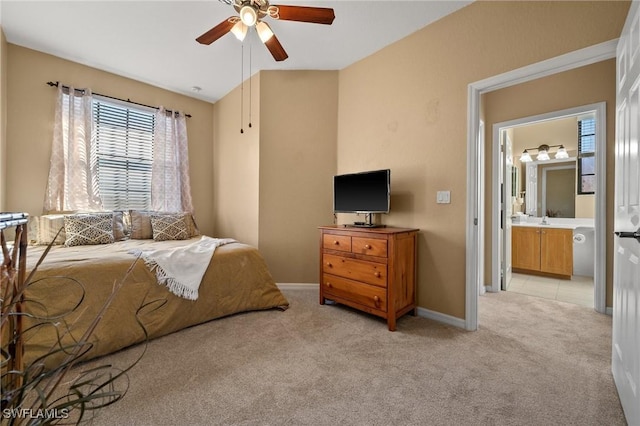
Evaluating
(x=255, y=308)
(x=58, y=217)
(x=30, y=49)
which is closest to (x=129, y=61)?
(x=30, y=49)

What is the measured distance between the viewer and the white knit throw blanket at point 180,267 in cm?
226

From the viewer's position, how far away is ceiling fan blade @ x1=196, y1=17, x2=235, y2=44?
7.04 feet

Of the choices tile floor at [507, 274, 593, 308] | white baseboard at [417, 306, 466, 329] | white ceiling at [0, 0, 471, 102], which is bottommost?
tile floor at [507, 274, 593, 308]

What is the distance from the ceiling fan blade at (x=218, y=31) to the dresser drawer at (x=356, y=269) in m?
2.07

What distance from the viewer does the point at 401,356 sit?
1979 mm

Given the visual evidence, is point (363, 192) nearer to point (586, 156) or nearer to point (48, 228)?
point (48, 228)

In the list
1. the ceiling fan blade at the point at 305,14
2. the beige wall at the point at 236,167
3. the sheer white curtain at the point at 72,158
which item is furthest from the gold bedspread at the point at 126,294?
the ceiling fan blade at the point at 305,14

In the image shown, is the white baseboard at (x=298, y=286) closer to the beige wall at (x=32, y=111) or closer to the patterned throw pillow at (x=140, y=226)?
the patterned throw pillow at (x=140, y=226)

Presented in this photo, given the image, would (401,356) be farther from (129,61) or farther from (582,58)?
(129,61)

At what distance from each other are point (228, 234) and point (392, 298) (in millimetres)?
2619

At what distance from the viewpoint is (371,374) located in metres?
1.77

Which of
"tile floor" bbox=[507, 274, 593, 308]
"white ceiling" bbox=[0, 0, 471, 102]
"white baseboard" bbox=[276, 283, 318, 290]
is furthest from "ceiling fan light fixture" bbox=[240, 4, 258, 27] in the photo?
"tile floor" bbox=[507, 274, 593, 308]

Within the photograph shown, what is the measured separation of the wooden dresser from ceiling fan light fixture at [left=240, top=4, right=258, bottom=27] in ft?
5.83

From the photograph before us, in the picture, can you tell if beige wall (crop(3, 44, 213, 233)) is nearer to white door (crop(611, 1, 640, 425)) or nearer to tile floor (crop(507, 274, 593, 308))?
white door (crop(611, 1, 640, 425))
